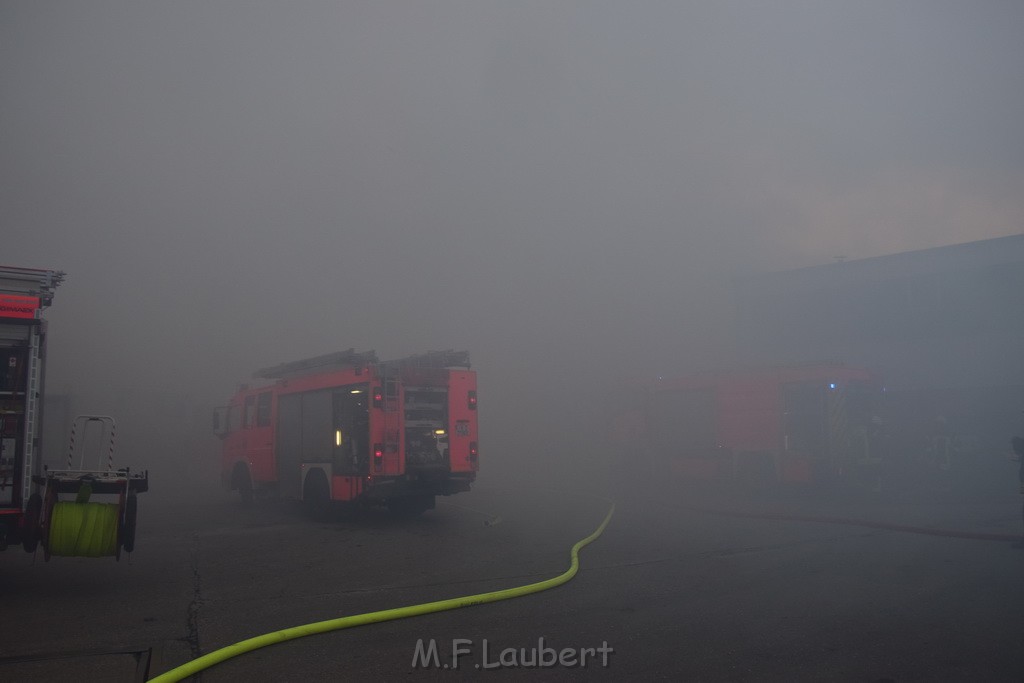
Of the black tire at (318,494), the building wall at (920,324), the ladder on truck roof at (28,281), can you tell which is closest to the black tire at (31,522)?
the ladder on truck roof at (28,281)

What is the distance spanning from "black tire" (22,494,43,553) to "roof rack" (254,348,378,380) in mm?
5452

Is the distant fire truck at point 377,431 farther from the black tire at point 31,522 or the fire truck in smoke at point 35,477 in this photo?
the black tire at point 31,522

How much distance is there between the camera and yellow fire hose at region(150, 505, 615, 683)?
483cm

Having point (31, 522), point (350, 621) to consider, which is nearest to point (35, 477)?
point (31, 522)

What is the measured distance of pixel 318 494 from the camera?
12891 millimetres

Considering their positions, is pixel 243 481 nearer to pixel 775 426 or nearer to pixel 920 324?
pixel 775 426

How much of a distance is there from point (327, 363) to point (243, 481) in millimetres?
3805

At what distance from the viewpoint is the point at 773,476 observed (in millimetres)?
16609

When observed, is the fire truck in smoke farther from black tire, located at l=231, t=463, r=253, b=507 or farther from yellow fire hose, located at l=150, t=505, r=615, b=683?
black tire, located at l=231, t=463, r=253, b=507

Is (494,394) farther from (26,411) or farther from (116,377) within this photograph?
(26,411)

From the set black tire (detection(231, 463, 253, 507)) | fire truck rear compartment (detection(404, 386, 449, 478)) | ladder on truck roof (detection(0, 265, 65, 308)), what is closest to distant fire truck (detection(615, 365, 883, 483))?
fire truck rear compartment (detection(404, 386, 449, 478))

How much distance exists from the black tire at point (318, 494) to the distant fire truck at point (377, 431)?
17mm

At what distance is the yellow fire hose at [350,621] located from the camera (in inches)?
190

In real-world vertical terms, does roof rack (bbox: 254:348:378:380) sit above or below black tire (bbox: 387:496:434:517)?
above
